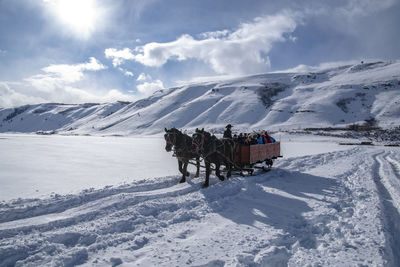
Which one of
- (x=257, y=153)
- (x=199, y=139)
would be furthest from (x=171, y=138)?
(x=257, y=153)

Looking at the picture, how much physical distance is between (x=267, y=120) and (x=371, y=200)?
90.6 m

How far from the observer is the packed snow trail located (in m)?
3.73

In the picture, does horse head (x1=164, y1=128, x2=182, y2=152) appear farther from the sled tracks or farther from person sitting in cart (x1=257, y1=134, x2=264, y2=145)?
the sled tracks

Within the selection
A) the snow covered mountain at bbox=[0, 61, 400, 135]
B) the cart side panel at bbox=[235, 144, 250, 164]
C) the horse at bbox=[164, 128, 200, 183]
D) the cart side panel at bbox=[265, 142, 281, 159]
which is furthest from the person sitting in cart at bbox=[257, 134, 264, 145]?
the snow covered mountain at bbox=[0, 61, 400, 135]

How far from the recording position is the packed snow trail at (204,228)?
3729 mm

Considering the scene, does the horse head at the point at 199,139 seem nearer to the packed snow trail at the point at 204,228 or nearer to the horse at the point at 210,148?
the horse at the point at 210,148

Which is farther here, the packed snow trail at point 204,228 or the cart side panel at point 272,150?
the cart side panel at point 272,150

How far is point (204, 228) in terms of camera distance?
4910mm

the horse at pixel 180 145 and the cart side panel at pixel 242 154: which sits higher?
the horse at pixel 180 145

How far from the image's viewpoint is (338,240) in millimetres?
4355

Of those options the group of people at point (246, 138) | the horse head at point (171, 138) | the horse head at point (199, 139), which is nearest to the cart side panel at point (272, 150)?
the group of people at point (246, 138)

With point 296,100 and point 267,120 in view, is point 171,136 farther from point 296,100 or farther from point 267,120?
point 296,100

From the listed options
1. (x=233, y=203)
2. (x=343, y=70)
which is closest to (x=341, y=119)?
(x=343, y=70)

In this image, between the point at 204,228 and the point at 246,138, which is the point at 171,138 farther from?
the point at 204,228
